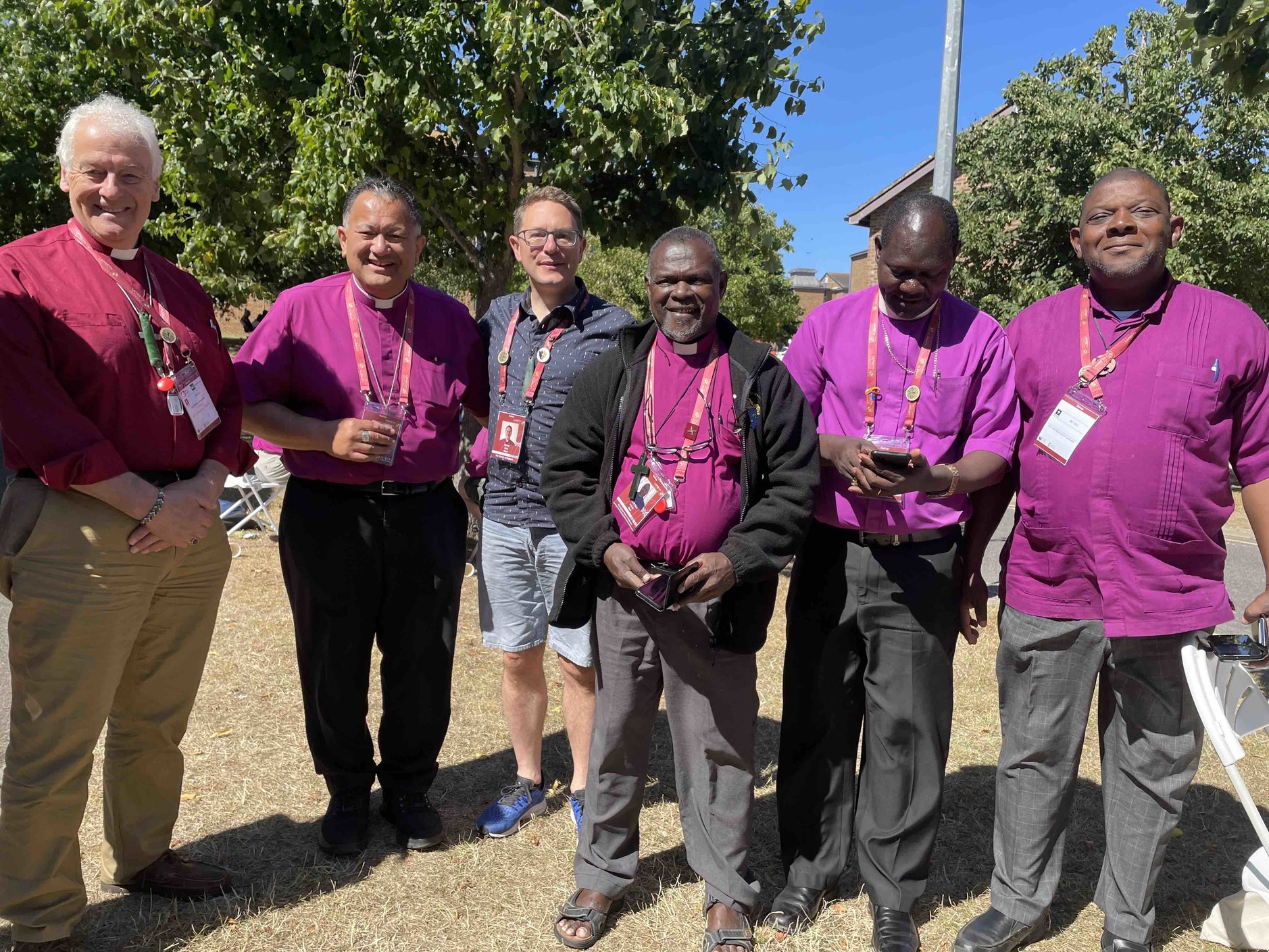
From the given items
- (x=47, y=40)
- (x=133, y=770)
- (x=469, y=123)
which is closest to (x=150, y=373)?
(x=133, y=770)

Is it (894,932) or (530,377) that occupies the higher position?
(530,377)

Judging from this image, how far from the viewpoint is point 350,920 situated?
3.07 metres

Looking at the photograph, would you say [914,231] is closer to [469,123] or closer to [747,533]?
[747,533]

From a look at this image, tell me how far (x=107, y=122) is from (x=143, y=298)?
19.7 inches

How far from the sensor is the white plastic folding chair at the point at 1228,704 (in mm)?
2553

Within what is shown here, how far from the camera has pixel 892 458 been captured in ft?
8.32

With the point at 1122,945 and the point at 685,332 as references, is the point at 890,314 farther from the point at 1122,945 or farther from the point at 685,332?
the point at 1122,945

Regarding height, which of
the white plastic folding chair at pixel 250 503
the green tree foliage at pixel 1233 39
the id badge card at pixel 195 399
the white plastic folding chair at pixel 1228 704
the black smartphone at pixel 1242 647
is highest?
the green tree foliage at pixel 1233 39

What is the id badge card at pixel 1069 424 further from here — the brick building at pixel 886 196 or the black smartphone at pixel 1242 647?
the brick building at pixel 886 196

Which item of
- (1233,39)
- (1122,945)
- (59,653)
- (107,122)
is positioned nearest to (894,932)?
(1122,945)

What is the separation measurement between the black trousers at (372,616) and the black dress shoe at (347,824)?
4 centimetres

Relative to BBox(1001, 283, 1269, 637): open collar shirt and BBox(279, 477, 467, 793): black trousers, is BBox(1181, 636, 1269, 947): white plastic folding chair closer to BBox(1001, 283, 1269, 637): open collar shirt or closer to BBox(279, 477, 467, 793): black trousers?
BBox(1001, 283, 1269, 637): open collar shirt

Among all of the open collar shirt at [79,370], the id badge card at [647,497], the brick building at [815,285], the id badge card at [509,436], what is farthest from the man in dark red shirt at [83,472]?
the brick building at [815,285]

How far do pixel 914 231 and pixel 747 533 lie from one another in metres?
1.06
